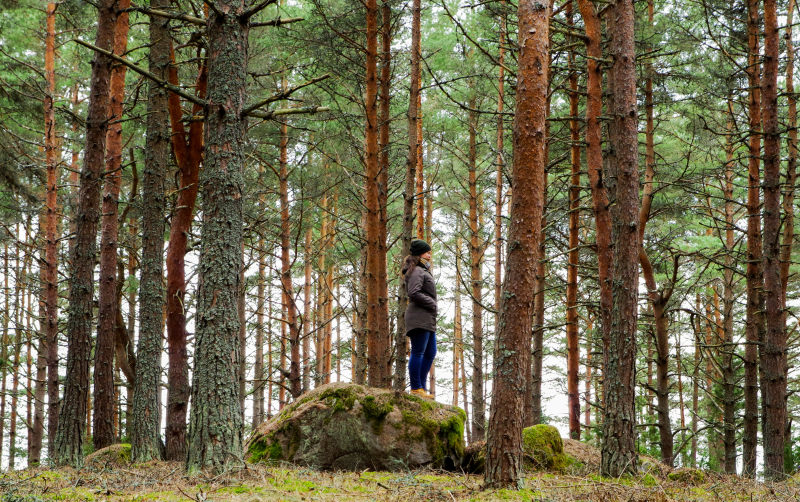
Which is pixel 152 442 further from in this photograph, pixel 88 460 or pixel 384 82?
pixel 384 82

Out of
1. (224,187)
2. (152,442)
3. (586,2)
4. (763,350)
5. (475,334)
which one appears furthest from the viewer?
(475,334)

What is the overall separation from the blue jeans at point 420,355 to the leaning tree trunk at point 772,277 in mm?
5794

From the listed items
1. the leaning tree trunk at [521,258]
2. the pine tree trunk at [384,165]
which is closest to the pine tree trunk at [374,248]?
the pine tree trunk at [384,165]

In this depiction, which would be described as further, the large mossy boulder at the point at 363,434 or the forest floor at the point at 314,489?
the large mossy boulder at the point at 363,434

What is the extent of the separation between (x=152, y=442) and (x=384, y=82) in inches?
276

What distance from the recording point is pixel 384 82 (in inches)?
400

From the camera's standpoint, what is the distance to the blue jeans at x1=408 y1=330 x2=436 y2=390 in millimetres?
7602

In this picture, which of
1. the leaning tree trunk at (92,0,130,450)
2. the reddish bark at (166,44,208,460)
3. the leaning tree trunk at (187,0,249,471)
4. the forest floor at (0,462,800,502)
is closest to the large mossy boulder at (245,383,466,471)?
the forest floor at (0,462,800,502)

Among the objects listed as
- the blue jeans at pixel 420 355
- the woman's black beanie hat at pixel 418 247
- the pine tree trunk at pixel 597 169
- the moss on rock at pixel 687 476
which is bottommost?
the moss on rock at pixel 687 476

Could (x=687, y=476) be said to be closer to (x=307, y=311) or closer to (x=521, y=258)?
(x=521, y=258)

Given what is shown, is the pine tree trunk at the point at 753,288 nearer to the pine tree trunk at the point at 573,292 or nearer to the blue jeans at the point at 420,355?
the pine tree trunk at the point at 573,292

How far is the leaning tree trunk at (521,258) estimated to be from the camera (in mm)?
4680

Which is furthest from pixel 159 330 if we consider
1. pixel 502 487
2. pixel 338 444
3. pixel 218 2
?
pixel 502 487

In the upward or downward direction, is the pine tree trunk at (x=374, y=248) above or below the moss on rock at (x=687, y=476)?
above
